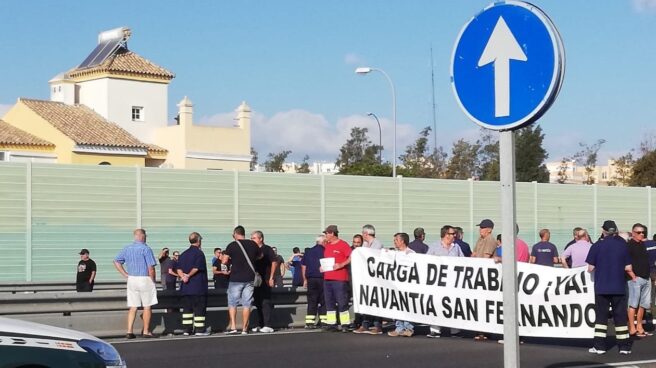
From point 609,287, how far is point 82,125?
47.3 m

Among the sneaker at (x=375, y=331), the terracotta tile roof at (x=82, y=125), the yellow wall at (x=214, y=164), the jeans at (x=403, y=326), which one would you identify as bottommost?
the sneaker at (x=375, y=331)

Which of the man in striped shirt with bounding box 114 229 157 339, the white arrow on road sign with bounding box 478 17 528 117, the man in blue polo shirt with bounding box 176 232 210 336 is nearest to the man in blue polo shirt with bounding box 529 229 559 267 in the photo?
the man in blue polo shirt with bounding box 176 232 210 336

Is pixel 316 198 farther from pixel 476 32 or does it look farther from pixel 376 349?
pixel 476 32

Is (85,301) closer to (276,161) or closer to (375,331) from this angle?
(375,331)

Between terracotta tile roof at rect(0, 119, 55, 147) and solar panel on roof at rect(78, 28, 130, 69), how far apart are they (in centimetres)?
880

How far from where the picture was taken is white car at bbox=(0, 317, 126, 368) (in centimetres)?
726

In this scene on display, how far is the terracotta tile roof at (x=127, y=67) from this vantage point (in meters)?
63.8

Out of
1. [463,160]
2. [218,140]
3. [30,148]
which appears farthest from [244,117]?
[463,160]

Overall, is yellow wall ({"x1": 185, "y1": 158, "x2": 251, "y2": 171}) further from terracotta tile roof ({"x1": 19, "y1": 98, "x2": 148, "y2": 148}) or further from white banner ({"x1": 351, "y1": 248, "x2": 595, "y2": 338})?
white banner ({"x1": 351, "y1": 248, "x2": 595, "y2": 338})

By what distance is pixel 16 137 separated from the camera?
185ft

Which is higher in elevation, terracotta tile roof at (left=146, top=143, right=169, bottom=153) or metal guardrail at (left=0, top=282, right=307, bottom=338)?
terracotta tile roof at (left=146, top=143, right=169, bottom=153)

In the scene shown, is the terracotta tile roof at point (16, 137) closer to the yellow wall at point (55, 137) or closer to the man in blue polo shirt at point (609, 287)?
the yellow wall at point (55, 137)

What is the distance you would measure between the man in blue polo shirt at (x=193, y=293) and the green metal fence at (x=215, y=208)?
8543 mm

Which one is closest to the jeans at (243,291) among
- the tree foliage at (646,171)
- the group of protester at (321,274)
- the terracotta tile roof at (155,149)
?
the group of protester at (321,274)
